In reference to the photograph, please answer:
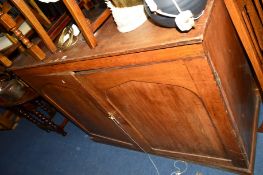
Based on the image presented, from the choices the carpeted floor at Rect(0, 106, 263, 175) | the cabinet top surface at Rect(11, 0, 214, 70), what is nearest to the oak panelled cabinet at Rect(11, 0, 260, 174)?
the cabinet top surface at Rect(11, 0, 214, 70)

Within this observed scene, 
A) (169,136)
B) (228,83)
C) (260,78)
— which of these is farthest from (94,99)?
(260,78)

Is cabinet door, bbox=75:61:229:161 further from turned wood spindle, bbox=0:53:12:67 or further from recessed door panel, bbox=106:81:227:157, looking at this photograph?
turned wood spindle, bbox=0:53:12:67

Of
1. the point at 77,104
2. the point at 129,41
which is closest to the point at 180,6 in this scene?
the point at 129,41

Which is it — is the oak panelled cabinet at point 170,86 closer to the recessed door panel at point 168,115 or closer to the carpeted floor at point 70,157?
the recessed door panel at point 168,115

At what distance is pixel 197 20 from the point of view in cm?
103

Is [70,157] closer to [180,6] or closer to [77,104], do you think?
[77,104]

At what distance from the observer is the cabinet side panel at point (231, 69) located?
111cm

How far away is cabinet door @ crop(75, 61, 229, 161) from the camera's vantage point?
1248 mm

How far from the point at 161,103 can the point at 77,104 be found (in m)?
0.92

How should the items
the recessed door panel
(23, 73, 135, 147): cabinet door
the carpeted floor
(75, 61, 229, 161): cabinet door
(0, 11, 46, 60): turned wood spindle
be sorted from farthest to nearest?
the carpeted floor < (23, 73, 135, 147): cabinet door < (0, 11, 46, 60): turned wood spindle < the recessed door panel < (75, 61, 229, 161): cabinet door

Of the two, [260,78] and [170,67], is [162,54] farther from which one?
[260,78]

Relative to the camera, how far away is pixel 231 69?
137 cm

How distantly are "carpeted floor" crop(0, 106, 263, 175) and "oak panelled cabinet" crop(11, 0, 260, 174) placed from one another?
18 centimetres

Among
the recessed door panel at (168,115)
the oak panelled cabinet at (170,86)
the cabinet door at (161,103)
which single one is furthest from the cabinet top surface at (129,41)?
the recessed door panel at (168,115)
